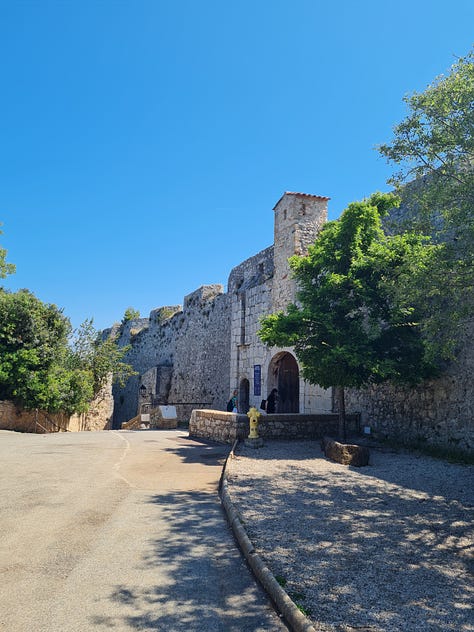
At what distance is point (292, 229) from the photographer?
17.1m

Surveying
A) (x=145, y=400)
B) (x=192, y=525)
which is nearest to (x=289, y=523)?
(x=192, y=525)

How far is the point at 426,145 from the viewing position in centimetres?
687

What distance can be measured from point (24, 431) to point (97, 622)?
1636 centimetres

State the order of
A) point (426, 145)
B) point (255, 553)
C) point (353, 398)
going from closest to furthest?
1. point (255, 553)
2. point (426, 145)
3. point (353, 398)

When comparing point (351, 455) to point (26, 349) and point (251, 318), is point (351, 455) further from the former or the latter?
point (26, 349)

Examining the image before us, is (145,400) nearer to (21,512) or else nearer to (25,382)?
(25,382)

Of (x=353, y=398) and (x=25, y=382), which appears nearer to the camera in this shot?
(x=353, y=398)

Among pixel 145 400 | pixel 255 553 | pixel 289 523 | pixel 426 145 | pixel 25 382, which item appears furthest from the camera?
pixel 145 400

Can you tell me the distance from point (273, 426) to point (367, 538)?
7817 mm

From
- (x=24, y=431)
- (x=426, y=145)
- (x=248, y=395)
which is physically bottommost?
(x=24, y=431)

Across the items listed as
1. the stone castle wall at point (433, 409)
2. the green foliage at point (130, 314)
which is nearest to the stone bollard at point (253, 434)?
the stone castle wall at point (433, 409)

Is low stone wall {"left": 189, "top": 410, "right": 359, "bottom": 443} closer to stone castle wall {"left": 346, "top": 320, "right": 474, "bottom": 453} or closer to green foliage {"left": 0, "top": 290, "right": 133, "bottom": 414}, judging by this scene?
stone castle wall {"left": 346, "top": 320, "right": 474, "bottom": 453}

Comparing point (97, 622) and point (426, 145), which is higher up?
point (426, 145)

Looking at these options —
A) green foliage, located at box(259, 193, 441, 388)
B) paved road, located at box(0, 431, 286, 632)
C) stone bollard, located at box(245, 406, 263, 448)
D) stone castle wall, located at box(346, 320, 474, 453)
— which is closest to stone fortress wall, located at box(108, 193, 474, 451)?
stone castle wall, located at box(346, 320, 474, 453)
